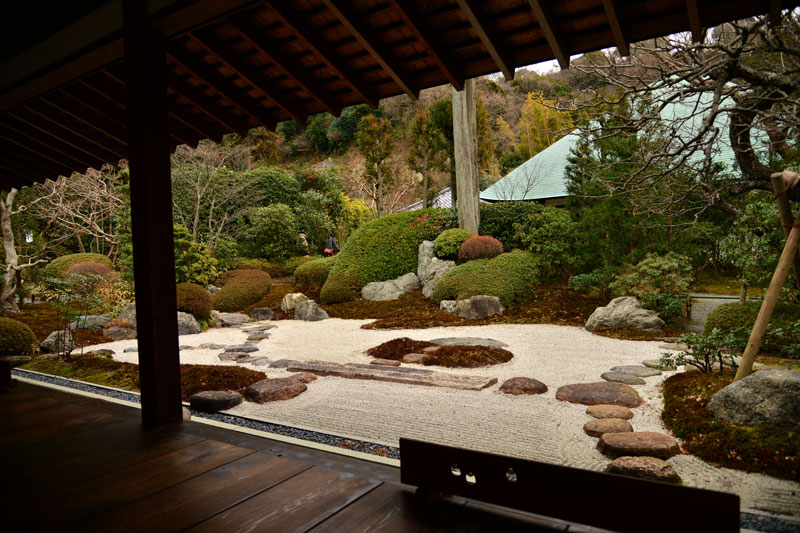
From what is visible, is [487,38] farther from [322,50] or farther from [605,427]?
[605,427]

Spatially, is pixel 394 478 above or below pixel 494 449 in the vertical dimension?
above

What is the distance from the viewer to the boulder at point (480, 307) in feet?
28.9

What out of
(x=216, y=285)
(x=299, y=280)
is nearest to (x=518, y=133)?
(x=299, y=280)

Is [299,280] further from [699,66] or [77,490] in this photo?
[77,490]

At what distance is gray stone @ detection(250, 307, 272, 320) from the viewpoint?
1046 centimetres

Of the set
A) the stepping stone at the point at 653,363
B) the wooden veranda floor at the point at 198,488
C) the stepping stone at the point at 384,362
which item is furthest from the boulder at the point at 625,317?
the wooden veranda floor at the point at 198,488

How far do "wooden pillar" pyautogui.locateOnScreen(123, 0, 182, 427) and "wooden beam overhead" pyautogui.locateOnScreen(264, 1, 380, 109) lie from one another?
0.63 metres

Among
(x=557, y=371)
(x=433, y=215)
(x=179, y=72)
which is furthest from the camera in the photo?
(x=433, y=215)

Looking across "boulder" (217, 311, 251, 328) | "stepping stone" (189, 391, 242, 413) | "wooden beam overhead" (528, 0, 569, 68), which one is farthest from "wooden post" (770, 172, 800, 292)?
"boulder" (217, 311, 251, 328)

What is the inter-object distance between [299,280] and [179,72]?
992cm

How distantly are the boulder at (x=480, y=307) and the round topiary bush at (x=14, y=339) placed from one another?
6.65 meters

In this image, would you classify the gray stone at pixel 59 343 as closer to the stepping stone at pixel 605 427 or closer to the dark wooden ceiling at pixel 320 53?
the dark wooden ceiling at pixel 320 53

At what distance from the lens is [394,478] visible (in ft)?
5.75

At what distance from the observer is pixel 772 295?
302cm
